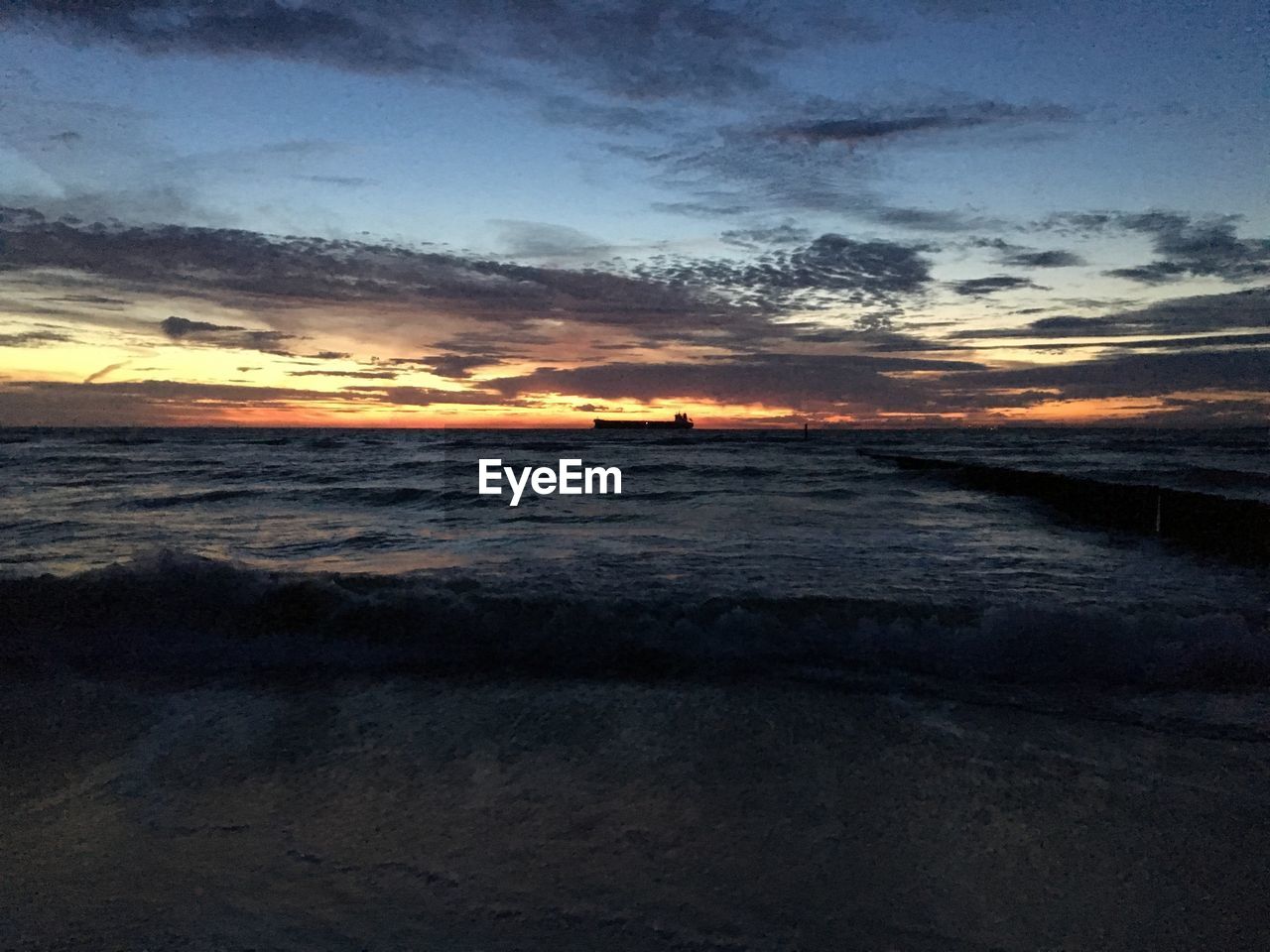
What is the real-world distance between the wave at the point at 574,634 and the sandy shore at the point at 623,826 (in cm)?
111

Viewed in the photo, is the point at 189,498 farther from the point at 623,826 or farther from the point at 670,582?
the point at 623,826

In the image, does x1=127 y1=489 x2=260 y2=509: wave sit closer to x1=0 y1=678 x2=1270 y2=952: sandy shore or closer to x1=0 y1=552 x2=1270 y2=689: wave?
x1=0 y1=552 x2=1270 y2=689: wave

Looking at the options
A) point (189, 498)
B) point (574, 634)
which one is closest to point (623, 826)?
point (574, 634)

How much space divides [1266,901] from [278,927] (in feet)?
14.7

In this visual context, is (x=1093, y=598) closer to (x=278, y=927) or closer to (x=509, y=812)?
(x=509, y=812)

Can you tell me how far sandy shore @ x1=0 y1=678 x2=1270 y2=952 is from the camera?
327 centimetres

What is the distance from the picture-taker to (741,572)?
10477mm

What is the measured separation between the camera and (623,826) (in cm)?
409

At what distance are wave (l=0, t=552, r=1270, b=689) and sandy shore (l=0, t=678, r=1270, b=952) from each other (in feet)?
3.63

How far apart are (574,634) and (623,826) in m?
3.83

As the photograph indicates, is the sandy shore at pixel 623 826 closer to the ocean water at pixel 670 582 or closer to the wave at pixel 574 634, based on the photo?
the wave at pixel 574 634

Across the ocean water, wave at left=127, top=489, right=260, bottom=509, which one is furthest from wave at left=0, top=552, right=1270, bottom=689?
wave at left=127, top=489, right=260, bottom=509

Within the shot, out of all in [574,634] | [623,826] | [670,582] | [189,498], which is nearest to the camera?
[623,826]

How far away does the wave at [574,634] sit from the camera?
7.00 meters
